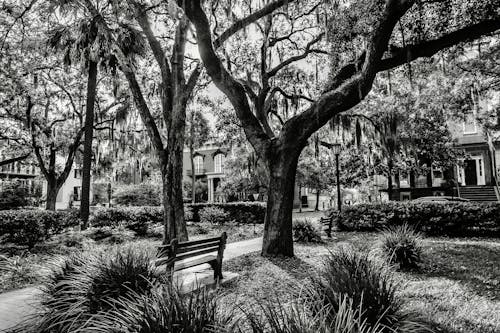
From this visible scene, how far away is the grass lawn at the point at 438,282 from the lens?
396cm

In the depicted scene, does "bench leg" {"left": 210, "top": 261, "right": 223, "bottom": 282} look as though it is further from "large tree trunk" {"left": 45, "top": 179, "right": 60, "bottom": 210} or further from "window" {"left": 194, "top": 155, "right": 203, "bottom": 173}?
"window" {"left": 194, "top": 155, "right": 203, "bottom": 173}

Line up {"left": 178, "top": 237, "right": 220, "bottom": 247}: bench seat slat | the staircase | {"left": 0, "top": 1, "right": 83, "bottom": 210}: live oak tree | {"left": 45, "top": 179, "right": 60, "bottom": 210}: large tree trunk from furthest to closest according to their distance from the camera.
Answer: the staircase, {"left": 45, "top": 179, "right": 60, "bottom": 210}: large tree trunk, {"left": 0, "top": 1, "right": 83, "bottom": 210}: live oak tree, {"left": 178, "top": 237, "right": 220, "bottom": 247}: bench seat slat

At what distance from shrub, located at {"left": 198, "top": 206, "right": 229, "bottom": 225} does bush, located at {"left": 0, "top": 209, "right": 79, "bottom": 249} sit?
9.47m

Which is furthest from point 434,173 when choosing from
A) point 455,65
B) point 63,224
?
point 63,224

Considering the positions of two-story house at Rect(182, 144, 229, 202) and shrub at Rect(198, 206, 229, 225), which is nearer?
shrub at Rect(198, 206, 229, 225)

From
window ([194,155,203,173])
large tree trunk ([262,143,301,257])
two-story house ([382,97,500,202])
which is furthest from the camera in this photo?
window ([194,155,203,173])

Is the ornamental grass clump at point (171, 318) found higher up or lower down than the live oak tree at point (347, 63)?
lower down

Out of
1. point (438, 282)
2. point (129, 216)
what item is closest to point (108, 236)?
point (129, 216)

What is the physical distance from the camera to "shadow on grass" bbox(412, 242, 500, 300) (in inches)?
226

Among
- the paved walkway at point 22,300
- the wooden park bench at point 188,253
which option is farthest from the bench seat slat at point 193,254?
the paved walkway at point 22,300

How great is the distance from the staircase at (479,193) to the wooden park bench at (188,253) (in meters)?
26.6

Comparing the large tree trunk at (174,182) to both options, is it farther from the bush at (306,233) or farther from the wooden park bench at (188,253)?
the wooden park bench at (188,253)

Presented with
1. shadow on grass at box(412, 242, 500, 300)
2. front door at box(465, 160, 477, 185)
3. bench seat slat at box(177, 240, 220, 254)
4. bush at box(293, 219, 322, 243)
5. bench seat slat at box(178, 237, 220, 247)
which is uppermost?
front door at box(465, 160, 477, 185)

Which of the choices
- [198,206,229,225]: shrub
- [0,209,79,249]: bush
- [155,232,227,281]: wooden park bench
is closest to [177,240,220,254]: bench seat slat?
[155,232,227,281]: wooden park bench
